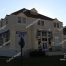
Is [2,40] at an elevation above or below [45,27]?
below

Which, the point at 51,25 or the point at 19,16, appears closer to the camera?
the point at 19,16

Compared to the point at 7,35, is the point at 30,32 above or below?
above

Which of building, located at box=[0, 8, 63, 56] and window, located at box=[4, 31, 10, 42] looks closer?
building, located at box=[0, 8, 63, 56]

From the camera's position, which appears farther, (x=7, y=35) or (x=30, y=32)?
(x=30, y=32)

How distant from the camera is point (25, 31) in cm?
4562

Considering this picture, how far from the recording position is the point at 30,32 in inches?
1854

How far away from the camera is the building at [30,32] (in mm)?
43688

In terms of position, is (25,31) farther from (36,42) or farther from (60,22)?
(60,22)

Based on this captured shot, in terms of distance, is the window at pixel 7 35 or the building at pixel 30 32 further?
the window at pixel 7 35

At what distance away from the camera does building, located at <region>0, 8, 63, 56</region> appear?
4369cm

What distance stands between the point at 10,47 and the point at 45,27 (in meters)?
11.1

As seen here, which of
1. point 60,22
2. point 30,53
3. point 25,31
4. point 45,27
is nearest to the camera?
point 30,53

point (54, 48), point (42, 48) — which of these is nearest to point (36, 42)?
point (42, 48)

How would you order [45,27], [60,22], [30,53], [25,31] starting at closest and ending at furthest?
[30,53] < [25,31] < [45,27] < [60,22]
